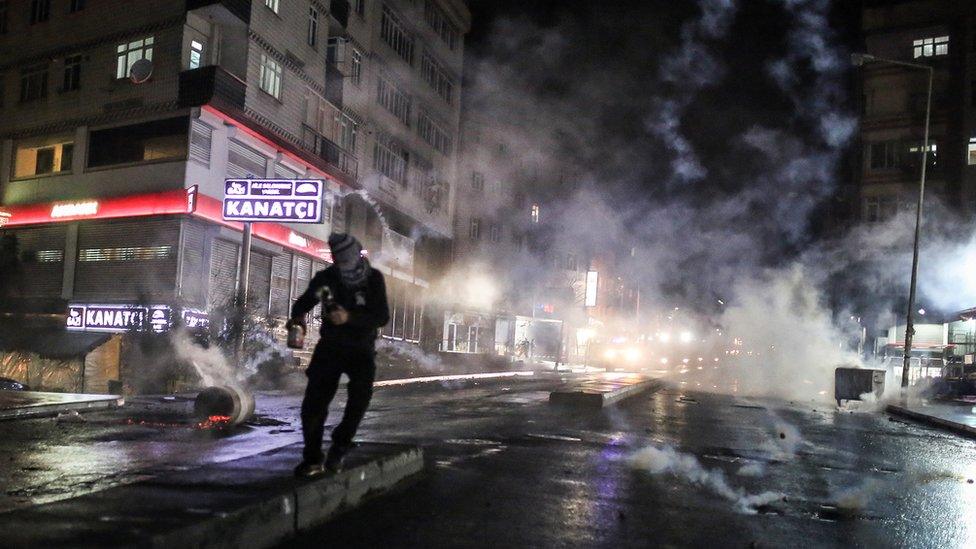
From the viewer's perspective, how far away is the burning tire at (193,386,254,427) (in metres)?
9.48

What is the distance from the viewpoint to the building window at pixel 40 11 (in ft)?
85.9

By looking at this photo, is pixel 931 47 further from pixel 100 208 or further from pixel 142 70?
pixel 100 208

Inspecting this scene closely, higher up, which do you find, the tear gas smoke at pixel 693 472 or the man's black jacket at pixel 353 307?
the man's black jacket at pixel 353 307

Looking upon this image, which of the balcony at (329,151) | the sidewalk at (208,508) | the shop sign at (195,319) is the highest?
the balcony at (329,151)

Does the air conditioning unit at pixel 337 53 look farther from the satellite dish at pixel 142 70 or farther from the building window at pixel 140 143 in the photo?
the building window at pixel 140 143

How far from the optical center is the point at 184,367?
715 inches

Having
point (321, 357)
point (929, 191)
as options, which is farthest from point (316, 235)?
point (929, 191)

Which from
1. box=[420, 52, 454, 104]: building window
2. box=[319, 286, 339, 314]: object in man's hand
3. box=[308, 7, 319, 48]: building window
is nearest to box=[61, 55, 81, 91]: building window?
box=[308, 7, 319, 48]: building window

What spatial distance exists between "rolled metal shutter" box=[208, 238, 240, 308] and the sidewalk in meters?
17.9

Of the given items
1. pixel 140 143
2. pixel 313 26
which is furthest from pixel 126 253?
pixel 313 26

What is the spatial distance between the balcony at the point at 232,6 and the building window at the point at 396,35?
11.1m

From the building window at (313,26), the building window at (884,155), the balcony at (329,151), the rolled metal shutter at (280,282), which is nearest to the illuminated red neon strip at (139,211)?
the rolled metal shutter at (280,282)

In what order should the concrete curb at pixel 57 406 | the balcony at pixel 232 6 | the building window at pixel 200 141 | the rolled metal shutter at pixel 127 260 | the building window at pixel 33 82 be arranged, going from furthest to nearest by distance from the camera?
1. the building window at pixel 33 82
2. the balcony at pixel 232 6
3. the building window at pixel 200 141
4. the rolled metal shutter at pixel 127 260
5. the concrete curb at pixel 57 406

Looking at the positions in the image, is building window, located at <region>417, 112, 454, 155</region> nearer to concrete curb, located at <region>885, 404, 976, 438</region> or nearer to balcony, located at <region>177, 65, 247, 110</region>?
balcony, located at <region>177, 65, 247, 110</region>
